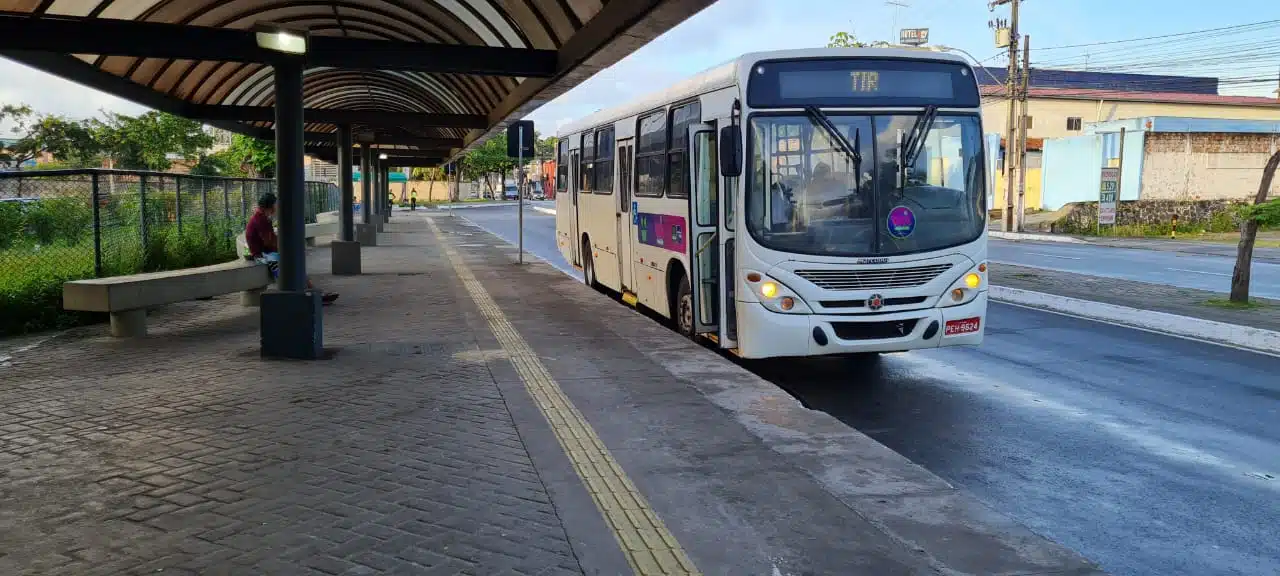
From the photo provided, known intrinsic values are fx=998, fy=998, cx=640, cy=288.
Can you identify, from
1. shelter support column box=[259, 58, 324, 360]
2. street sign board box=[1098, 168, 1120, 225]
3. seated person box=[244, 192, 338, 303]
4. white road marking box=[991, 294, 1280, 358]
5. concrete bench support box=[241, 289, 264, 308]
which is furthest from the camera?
street sign board box=[1098, 168, 1120, 225]

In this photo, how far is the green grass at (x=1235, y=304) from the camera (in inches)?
559

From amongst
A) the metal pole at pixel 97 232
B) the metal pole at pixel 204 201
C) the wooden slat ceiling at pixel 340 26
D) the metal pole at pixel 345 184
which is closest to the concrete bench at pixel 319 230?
the metal pole at pixel 345 184

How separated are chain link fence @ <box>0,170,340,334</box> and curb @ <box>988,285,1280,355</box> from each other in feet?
41.7

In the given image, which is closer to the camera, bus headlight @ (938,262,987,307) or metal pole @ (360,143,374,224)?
bus headlight @ (938,262,987,307)

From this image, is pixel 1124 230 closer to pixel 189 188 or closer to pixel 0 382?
pixel 189 188

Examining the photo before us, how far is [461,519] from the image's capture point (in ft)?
16.1

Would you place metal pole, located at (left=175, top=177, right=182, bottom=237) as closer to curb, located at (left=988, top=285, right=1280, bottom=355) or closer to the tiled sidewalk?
the tiled sidewalk

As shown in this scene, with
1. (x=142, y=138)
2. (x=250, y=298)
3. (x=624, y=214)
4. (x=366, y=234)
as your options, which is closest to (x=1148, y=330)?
(x=624, y=214)

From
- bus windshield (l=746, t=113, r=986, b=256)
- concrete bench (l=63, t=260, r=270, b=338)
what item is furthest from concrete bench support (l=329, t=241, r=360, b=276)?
bus windshield (l=746, t=113, r=986, b=256)

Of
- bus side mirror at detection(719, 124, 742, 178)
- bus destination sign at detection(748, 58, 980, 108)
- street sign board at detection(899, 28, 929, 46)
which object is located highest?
street sign board at detection(899, 28, 929, 46)

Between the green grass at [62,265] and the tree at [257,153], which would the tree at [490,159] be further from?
the green grass at [62,265]

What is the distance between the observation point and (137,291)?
1067 cm

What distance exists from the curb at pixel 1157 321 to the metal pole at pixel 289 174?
10.2 metres

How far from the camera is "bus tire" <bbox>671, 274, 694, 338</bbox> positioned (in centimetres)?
1056
